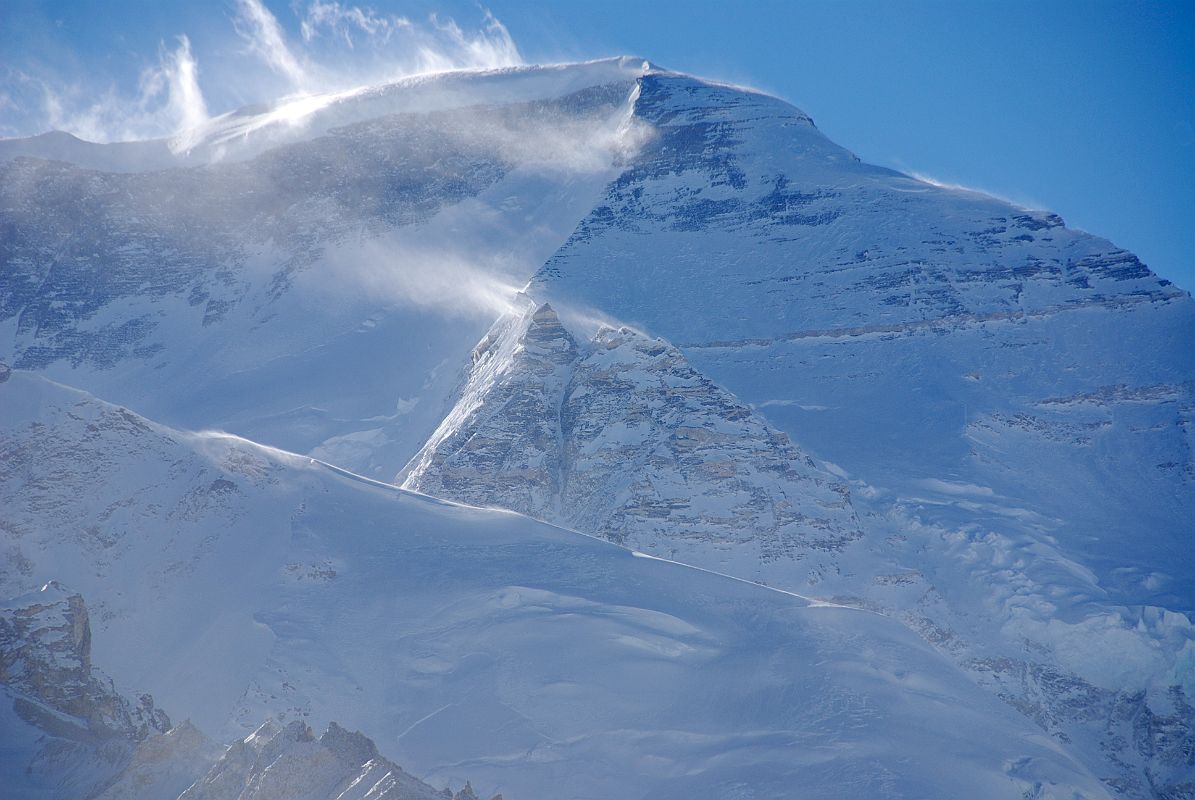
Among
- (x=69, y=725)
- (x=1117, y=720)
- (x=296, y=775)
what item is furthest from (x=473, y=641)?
(x=1117, y=720)

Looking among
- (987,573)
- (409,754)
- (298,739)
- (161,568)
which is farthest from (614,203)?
(298,739)

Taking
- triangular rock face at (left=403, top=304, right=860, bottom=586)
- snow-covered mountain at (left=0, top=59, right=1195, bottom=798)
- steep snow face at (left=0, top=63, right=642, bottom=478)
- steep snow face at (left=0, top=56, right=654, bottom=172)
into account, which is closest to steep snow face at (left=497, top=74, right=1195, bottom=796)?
snow-covered mountain at (left=0, top=59, right=1195, bottom=798)

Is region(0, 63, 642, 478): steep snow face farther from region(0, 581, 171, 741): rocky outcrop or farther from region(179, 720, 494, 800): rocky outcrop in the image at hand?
region(179, 720, 494, 800): rocky outcrop

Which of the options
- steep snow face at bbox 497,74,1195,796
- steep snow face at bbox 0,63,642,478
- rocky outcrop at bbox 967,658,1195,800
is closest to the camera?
rocky outcrop at bbox 967,658,1195,800

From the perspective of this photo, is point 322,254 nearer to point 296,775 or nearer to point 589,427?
point 589,427

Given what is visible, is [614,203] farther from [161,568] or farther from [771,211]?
[161,568]

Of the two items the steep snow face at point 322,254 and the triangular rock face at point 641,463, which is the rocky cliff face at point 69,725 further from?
the steep snow face at point 322,254
